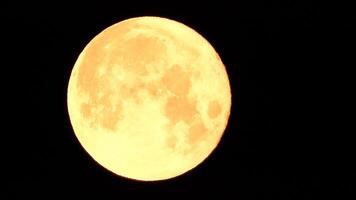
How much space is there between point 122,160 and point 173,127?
0.81 m

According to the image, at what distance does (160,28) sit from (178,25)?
33 cm

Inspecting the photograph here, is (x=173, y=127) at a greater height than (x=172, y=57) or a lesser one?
lesser

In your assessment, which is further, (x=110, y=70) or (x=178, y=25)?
(x=178, y=25)

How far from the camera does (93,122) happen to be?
757cm

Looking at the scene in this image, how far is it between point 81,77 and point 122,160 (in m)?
1.18

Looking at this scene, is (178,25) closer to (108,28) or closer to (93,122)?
(108,28)

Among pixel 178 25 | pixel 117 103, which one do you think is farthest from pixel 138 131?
pixel 178 25

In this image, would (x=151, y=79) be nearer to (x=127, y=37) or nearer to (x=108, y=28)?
(x=127, y=37)

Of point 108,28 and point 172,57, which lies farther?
point 108,28

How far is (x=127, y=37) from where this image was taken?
753 centimetres

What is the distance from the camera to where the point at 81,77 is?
25.3 ft

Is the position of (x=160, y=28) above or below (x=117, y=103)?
above

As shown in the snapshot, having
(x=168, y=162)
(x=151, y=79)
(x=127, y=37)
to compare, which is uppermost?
(x=127, y=37)

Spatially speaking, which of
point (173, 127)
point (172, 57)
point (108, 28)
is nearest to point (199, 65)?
point (172, 57)
